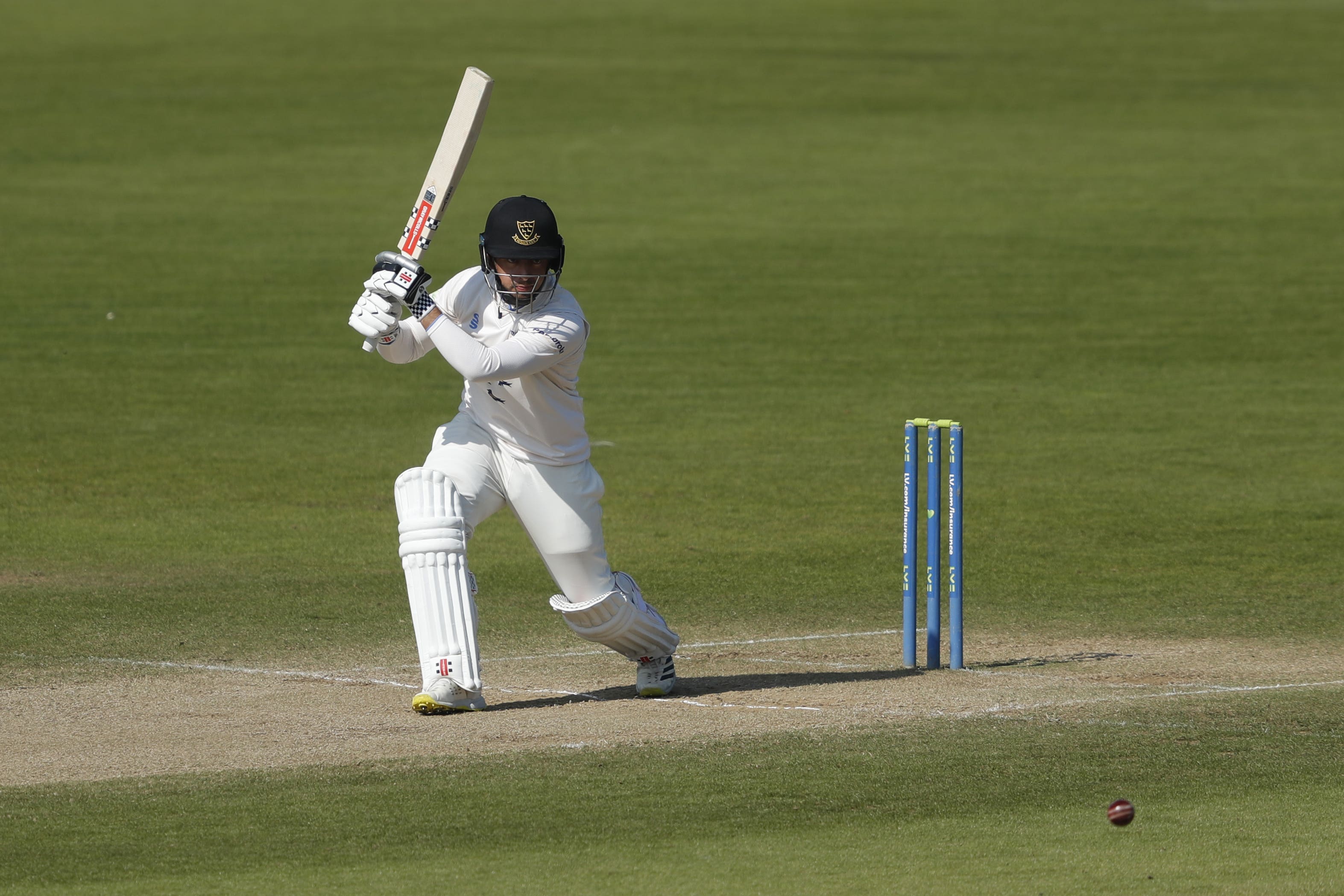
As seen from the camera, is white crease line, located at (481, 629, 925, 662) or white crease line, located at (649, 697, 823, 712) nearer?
white crease line, located at (649, 697, 823, 712)

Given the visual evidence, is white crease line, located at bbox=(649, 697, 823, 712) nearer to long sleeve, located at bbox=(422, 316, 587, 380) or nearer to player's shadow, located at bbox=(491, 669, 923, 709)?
player's shadow, located at bbox=(491, 669, 923, 709)

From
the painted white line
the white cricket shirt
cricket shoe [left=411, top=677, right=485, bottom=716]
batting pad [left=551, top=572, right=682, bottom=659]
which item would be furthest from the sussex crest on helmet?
the painted white line

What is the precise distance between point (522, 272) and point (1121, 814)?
10.9ft

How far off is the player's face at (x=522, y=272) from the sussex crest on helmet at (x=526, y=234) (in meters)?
0.11

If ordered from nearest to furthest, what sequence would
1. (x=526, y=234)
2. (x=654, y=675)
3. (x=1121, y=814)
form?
(x=1121, y=814), (x=526, y=234), (x=654, y=675)

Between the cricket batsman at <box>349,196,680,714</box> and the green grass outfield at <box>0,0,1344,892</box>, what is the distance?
1.05 meters

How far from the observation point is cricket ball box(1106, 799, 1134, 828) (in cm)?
604

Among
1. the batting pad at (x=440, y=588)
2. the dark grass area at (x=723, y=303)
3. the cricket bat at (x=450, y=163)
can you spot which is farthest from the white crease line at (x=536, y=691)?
the cricket bat at (x=450, y=163)

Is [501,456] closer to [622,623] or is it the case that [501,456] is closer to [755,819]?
[622,623]

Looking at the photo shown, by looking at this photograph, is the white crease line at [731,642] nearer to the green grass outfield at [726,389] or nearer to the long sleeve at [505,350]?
the green grass outfield at [726,389]

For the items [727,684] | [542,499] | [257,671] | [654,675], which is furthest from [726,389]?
[542,499]

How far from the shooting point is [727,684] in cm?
842

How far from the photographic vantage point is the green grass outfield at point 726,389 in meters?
6.30

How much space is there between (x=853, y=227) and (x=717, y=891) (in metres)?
19.8
